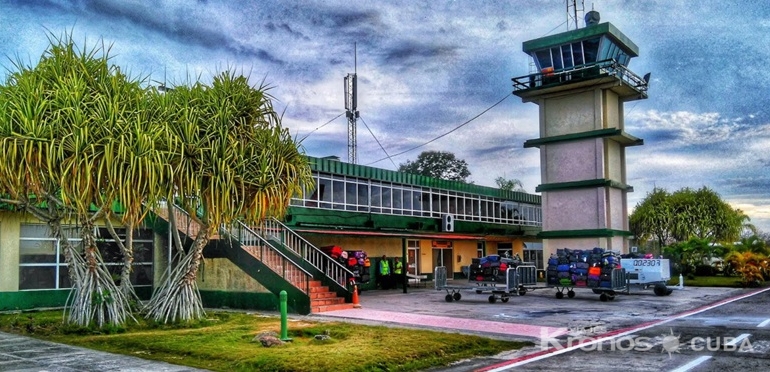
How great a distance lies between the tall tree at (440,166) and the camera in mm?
72938

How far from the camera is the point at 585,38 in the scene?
1305 inches

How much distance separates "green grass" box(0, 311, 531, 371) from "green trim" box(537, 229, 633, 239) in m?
21.3

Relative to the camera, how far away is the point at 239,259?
1919cm

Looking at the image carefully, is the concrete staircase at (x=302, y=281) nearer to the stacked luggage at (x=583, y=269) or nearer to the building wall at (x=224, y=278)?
the building wall at (x=224, y=278)

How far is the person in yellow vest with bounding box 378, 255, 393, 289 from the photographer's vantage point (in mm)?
29297

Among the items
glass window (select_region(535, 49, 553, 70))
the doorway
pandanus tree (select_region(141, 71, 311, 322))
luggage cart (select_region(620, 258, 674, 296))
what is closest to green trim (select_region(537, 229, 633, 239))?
the doorway

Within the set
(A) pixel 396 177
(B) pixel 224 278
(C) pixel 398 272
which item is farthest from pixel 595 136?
(B) pixel 224 278

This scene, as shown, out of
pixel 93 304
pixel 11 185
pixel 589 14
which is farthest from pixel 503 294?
pixel 589 14

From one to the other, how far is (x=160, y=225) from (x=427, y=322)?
34.9ft

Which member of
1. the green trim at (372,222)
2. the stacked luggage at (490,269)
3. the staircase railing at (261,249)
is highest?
the green trim at (372,222)

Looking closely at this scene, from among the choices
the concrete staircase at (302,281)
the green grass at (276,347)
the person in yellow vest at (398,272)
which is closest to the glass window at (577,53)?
the person in yellow vest at (398,272)

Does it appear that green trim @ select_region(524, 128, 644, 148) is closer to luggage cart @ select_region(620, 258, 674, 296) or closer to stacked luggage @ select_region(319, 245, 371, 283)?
luggage cart @ select_region(620, 258, 674, 296)

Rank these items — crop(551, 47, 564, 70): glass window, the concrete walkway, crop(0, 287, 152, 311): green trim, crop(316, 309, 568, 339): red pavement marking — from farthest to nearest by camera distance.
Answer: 1. crop(551, 47, 564, 70): glass window
2. crop(0, 287, 152, 311): green trim
3. crop(316, 309, 568, 339): red pavement marking
4. the concrete walkway

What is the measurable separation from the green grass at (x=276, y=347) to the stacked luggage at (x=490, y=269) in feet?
29.6
